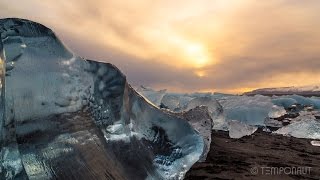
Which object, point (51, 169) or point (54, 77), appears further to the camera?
point (54, 77)

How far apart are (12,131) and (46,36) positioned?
0.68m

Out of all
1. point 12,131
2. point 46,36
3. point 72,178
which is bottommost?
point 72,178

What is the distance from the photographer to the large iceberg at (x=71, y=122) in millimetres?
2002

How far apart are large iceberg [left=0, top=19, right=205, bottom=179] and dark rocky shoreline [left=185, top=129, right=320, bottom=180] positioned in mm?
1179

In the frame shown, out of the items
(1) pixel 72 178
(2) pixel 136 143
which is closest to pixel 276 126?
(2) pixel 136 143

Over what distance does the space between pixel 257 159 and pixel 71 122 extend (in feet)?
11.4

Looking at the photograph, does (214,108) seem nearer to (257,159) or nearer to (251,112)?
(251,112)

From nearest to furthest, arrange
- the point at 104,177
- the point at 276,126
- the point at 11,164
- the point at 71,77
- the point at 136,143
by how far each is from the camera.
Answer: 1. the point at 11,164
2. the point at 104,177
3. the point at 71,77
4. the point at 136,143
5. the point at 276,126

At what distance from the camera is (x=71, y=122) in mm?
2262

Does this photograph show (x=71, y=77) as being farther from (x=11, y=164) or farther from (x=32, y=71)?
(x=11, y=164)

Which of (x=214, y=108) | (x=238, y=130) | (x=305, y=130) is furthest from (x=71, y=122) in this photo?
(x=305, y=130)

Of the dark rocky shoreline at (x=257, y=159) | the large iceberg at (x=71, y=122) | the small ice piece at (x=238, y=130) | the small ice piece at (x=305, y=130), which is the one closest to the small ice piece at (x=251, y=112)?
the small ice piece at (x=305, y=130)

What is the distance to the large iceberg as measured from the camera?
2.00 metres

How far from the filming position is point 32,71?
7.03 ft
